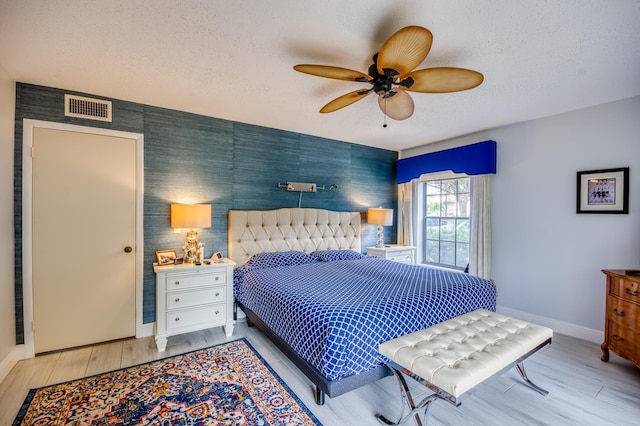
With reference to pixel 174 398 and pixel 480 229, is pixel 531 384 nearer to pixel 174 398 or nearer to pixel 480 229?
pixel 480 229

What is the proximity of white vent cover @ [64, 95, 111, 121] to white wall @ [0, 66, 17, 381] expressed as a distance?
378 millimetres

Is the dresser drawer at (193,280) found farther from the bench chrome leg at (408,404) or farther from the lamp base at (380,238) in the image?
the lamp base at (380,238)

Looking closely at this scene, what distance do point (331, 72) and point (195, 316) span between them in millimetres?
2693

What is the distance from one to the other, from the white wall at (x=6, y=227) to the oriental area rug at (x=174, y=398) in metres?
0.68

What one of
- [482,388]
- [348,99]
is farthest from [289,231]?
[482,388]

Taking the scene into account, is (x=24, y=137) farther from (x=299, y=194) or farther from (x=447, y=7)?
(x=447, y=7)

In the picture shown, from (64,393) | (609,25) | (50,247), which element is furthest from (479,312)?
(50,247)

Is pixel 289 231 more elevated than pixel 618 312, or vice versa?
pixel 289 231

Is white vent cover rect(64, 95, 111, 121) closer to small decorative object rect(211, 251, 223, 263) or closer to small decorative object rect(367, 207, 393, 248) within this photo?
small decorative object rect(211, 251, 223, 263)

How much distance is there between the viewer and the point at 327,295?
91.4 inches

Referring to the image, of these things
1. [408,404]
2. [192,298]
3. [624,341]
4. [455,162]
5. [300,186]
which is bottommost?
[408,404]

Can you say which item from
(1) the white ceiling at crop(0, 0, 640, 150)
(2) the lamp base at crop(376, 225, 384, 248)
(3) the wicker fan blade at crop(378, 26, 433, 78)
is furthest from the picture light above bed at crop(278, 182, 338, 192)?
(3) the wicker fan blade at crop(378, 26, 433, 78)

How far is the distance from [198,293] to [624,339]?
3.99m

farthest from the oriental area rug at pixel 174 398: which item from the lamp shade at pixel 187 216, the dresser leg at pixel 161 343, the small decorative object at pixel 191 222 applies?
the lamp shade at pixel 187 216
